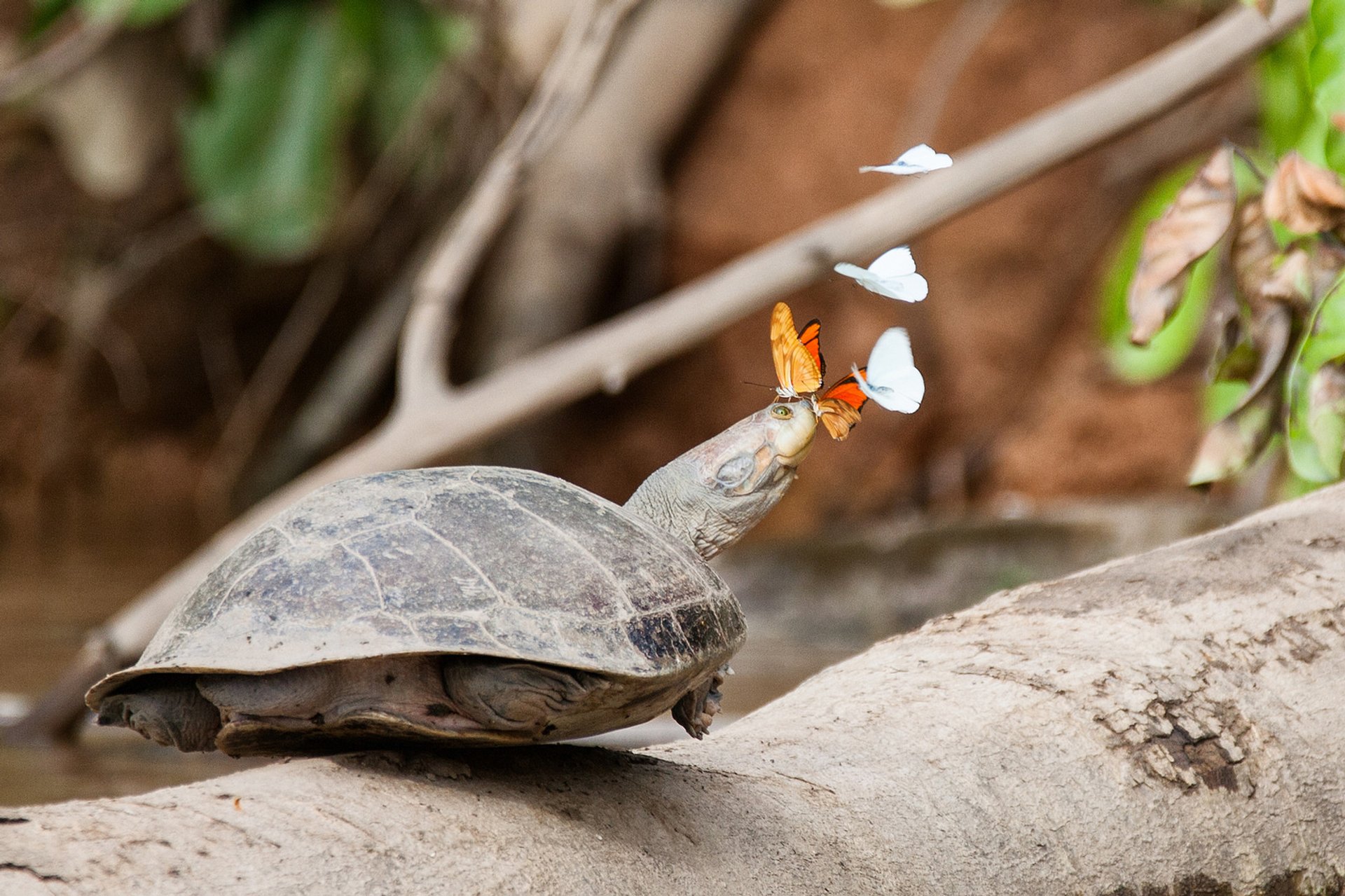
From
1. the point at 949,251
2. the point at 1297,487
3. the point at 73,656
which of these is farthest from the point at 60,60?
the point at 1297,487

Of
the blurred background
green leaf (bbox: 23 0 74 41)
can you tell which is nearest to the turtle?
the blurred background

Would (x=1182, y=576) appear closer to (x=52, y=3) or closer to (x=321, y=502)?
(x=321, y=502)

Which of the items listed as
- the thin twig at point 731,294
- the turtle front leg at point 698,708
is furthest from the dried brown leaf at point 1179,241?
the turtle front leg at point 698,708

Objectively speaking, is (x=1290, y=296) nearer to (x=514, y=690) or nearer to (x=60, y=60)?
(x=514, y=690)

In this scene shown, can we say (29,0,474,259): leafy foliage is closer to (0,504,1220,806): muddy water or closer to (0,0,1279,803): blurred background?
(0,0,1279,803): blurred background

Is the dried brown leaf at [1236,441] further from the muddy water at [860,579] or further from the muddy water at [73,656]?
the muddy water at [860,579]

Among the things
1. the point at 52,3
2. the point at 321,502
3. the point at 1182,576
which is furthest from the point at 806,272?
the point at 52,3
